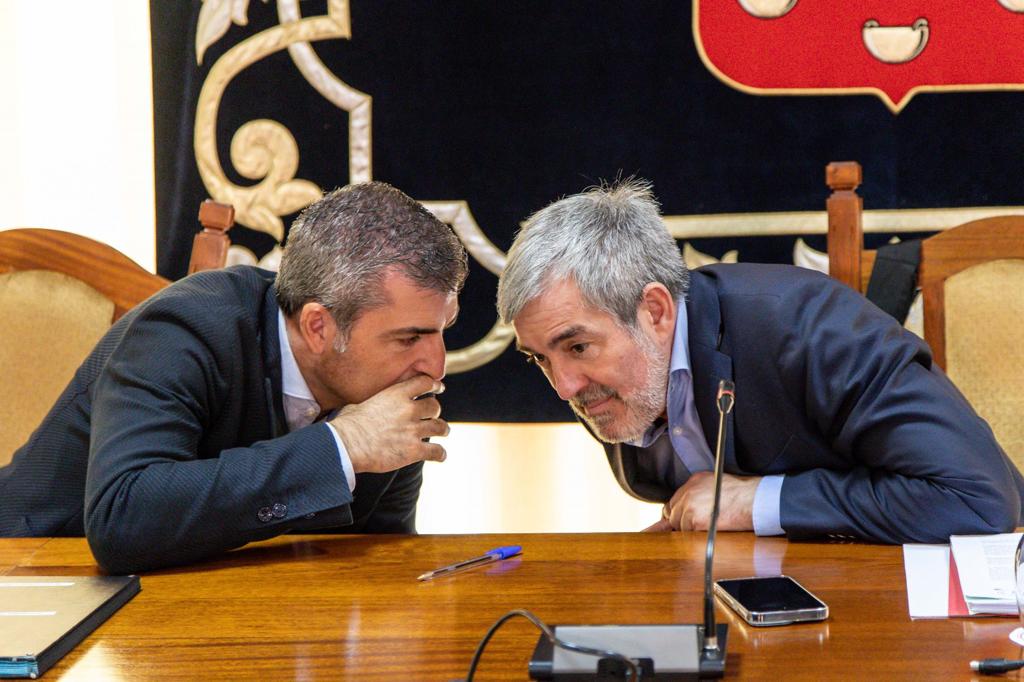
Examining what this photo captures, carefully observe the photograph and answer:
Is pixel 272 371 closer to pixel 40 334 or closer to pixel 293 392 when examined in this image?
pixel 293 392

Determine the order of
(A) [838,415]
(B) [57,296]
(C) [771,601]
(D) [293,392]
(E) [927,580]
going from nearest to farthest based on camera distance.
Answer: (C) [771,601]
(E) [927,580]
(A) [838,415]
(D) [293,392]
(B) [57,296]

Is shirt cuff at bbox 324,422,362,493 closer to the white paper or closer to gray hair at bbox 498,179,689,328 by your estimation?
gray hair at bbox 498,179,689,328

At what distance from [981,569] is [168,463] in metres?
1.14

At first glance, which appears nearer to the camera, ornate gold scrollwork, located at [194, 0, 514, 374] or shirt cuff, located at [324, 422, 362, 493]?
shirt cuff, located at [324, 422, 362, 493]

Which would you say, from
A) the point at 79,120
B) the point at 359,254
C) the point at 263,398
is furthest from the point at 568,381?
the point at 79,120

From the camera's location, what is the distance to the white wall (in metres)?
2.87

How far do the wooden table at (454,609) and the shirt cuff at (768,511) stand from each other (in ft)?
0.10

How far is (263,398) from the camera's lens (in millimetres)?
1895

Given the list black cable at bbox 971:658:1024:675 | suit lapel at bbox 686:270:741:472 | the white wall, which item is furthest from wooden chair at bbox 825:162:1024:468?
the white wall

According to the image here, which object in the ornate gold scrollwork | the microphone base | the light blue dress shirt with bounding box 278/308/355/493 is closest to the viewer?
the microphone base

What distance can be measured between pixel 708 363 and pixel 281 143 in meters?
1.43

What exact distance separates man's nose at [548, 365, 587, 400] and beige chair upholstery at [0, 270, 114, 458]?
3.20ft

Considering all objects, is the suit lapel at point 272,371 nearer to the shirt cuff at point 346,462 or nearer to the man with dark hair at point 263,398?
the man with dark hair at point 263,398

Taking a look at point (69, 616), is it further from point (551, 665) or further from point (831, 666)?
point (831, 666)
